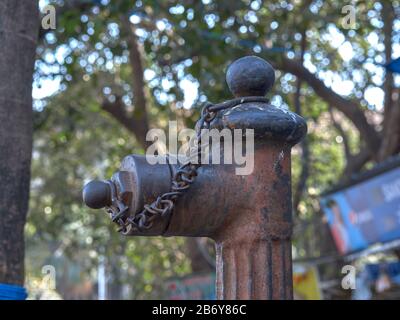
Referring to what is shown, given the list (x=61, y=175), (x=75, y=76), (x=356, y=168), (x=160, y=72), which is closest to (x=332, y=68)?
(x=356, y=168)

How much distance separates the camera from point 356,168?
9477 millimetres

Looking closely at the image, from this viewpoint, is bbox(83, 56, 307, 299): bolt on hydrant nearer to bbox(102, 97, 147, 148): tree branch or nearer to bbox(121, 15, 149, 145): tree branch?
bbox(121, 15, 149, 145): tree branch

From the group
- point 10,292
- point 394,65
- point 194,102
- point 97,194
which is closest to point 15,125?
point 10,292

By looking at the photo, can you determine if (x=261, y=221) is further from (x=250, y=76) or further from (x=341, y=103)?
(x=341, y=103)

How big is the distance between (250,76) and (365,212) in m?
6.34

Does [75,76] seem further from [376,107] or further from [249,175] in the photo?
[249,175]

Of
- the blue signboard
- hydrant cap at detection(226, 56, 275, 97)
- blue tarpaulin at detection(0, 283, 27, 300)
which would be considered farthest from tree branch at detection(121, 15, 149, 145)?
hydrant cap at detection(226, 56, 275, 97)

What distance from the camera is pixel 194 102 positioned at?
7.27 m

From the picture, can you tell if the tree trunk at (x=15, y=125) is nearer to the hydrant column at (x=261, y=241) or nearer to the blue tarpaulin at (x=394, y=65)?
the hydrant column at (x=261, y=241)

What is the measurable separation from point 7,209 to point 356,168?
23.7 feet

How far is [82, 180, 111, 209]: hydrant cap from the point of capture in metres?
1.57

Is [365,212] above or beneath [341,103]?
beneath

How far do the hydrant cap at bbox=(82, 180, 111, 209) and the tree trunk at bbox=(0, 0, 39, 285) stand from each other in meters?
1.27

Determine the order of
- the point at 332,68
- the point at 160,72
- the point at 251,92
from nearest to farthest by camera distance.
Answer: the point at 251,92, the point at 160,72, the point at 332,68
